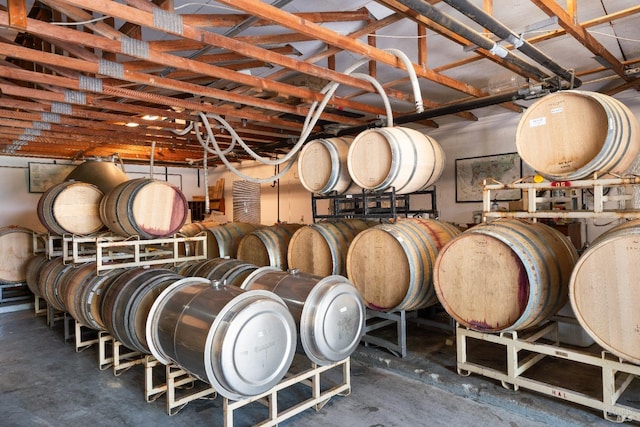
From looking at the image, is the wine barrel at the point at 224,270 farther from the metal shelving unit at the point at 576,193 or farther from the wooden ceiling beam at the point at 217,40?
the metal shelving unit at the point at 576,193

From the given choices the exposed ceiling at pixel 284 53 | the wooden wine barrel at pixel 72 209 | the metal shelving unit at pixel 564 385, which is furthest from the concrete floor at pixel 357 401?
the exposed ceiling at pixel 284 53

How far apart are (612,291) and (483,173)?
3.88 meters

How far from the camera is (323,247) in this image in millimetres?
4547

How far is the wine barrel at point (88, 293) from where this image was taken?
12.9 feet

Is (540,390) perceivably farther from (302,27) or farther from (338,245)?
(302,27)

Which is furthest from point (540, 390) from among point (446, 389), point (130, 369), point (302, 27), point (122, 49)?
point (122, 49)

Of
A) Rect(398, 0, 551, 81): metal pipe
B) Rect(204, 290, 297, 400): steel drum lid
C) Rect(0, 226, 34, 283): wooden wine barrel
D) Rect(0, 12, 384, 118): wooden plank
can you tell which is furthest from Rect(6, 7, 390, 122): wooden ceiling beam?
Rect(0, 226, 34, 283): wooden wine barrel

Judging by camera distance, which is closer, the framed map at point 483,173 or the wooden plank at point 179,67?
the wooden plank at point 179,67

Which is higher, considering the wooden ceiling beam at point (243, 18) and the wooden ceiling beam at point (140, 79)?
the wooden ceiling beam at point (243, 18)

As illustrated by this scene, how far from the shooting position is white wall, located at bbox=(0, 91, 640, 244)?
19.8ft

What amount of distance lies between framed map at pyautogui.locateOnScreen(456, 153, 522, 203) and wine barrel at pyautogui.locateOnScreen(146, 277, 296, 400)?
435 centimetres

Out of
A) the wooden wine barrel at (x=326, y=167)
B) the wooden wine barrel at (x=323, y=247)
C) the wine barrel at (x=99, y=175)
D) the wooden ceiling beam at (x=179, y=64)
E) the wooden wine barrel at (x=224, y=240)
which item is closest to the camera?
the wooden ceiling beam at (x=179, y=64)

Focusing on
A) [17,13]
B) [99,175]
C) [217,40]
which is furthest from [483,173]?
[99,175]

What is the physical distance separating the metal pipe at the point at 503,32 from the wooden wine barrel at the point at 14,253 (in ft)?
23.6
